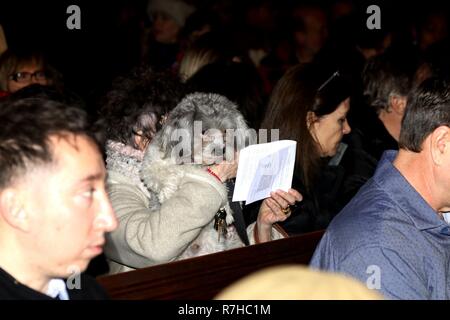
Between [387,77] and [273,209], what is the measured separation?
2130mm

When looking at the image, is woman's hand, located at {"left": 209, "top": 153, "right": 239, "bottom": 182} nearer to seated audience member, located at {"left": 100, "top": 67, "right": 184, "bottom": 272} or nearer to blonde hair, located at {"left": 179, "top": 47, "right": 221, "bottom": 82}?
seated audience member, located at {"left": 100, "top": 67, "right": 184, "bottom": 272}

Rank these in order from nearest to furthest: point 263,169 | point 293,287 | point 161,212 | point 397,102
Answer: point 293,287, point 161,212, point 263,169, point 397,102

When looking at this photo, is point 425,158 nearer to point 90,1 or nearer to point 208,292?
point 208,292

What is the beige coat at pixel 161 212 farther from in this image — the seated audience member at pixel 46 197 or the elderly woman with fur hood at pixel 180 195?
the seated audience member at pixel 46 197

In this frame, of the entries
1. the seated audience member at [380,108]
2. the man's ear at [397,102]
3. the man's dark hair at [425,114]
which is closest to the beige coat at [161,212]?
the man's dark hair at [425,114]

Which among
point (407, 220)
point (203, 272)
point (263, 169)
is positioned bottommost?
point (203, 272)

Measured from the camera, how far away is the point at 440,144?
295cm

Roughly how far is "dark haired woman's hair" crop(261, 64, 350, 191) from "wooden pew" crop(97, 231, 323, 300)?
0.82 m

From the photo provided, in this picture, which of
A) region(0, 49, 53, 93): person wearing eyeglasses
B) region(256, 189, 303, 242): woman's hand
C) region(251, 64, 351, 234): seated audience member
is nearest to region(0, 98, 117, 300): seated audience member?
region(256, 189, 303, 242): woman's hand

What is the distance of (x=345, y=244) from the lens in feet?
9.19

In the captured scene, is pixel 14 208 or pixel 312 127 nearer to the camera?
pixel 14 208

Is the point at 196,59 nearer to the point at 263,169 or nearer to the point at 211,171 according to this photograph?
the point at 211,171

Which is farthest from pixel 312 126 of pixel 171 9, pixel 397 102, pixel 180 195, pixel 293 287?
pixel 171 9
